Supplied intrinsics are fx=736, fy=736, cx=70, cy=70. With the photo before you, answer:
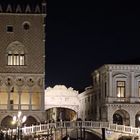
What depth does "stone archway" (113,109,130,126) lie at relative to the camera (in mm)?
64912

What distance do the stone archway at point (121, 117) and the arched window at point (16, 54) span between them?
972 centimetres

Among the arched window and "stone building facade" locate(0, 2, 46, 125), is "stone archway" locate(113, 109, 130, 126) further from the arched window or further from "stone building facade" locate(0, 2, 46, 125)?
the arched window

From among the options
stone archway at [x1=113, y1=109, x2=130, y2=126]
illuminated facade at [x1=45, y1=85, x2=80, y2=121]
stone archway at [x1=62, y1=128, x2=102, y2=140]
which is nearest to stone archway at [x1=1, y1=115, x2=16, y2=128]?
stone archway at [x1=62, y1=128, x2=102, y2=140]

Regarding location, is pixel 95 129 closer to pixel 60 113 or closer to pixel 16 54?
pixel 16 54

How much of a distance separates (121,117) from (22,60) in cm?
1038

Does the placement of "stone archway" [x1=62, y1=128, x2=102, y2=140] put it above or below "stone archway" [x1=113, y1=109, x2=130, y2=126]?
below

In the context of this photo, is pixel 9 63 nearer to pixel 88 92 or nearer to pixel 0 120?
pixel 0 120

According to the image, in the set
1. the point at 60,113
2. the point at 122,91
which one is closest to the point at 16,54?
the point at 122,91

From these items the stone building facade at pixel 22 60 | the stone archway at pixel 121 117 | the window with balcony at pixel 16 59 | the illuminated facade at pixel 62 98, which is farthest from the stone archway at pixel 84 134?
the window with balcony at pixel 16 59

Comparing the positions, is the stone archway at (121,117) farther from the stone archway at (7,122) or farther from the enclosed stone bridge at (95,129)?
the stone archway at (7,122)

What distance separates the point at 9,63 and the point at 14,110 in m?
4.31

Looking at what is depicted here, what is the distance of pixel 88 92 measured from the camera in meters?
73.9

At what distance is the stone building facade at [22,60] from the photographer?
215ft

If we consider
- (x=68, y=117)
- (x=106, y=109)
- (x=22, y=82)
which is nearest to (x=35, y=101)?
(x=22, y=82)
